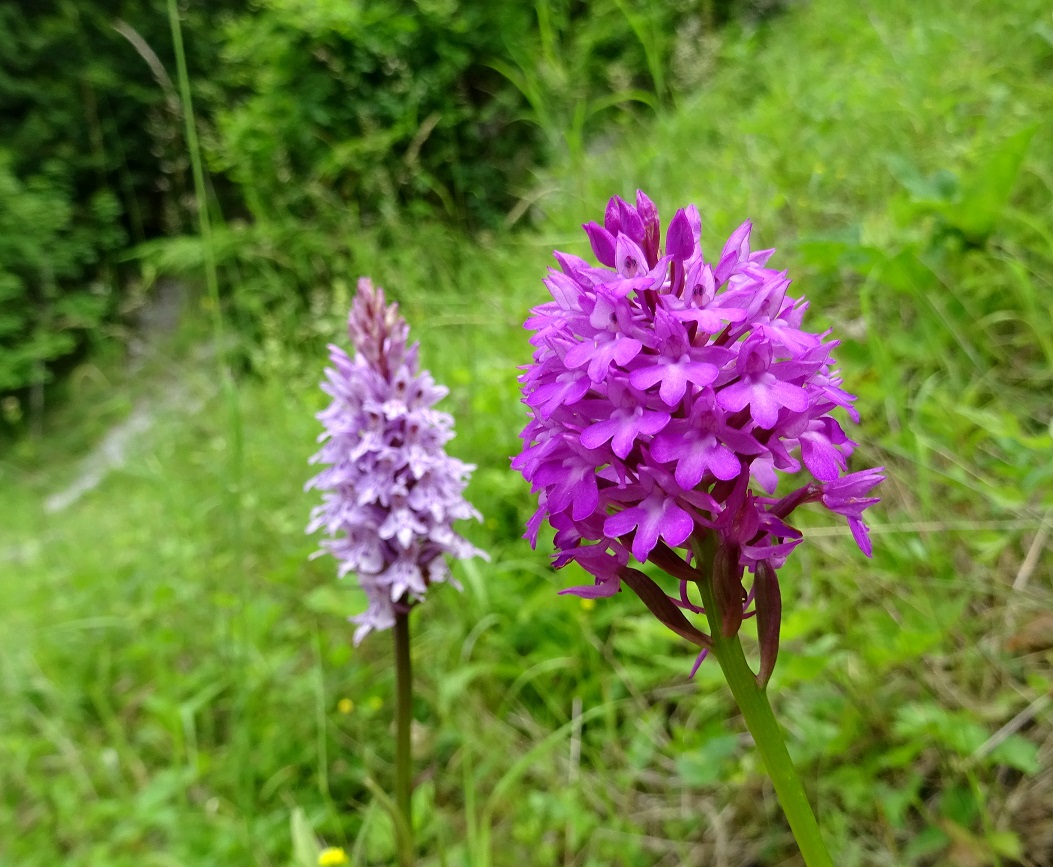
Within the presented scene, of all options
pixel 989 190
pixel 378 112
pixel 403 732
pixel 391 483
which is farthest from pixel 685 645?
pixel 378 112

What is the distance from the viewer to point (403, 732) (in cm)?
141

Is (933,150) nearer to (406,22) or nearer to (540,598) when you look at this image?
(540,598)

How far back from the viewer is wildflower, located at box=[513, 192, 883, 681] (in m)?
0.72

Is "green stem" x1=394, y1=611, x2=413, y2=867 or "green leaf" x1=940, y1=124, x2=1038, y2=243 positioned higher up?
"green leaf" x1=940, y1=124, x2=1038, y2=243

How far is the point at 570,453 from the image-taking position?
790 millimetres

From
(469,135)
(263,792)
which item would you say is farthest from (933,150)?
(469,135)

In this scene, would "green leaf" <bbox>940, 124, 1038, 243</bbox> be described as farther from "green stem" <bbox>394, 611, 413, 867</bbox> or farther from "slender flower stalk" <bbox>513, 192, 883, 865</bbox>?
"green stem" <bbox>394, 611, 413, 867</bbox>

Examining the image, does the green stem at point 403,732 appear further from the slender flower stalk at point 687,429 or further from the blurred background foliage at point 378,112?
the blurred background foliage at point 378,112

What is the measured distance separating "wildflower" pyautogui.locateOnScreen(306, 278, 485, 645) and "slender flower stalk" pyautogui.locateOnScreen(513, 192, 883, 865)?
0.63 meters

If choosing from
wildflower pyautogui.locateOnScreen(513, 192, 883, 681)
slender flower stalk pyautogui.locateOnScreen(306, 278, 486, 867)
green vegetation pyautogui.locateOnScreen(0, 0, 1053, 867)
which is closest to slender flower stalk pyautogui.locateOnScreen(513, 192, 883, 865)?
wildflower pyautogui.locateOnScreen(513, 192, 883, 681)

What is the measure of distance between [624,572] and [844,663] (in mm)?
1078

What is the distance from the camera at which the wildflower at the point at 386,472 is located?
4.69 ft

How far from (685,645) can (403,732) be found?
2.83ft

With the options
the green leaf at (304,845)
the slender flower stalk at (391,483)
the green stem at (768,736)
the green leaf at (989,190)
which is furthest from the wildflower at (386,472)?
the green leaf at (989,190)
